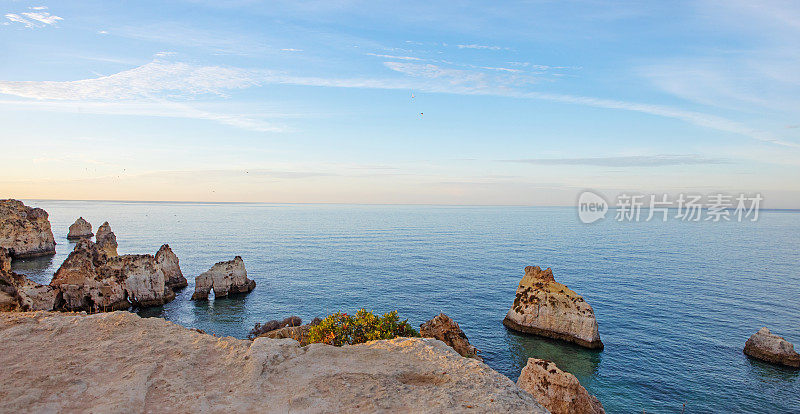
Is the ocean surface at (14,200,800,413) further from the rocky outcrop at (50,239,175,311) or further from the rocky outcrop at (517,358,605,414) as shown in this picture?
the rocky outcrop at (517,358,605,414)

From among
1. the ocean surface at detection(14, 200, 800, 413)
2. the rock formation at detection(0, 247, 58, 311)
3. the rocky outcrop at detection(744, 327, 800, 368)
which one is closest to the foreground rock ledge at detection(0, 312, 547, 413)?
the ocean surface at detection(14, 200, 800, 413)

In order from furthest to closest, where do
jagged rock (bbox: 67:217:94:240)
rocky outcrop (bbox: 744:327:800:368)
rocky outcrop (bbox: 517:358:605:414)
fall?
jagged rock (bbox: 67:217:94:240), rocky outcrop (bbox: 744:327:800:368), rocky outcrop (bbox: 517:358:605:414)

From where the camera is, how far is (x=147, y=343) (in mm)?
14664

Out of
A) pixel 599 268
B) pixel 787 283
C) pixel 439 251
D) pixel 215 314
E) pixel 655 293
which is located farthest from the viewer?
pixel 439 251

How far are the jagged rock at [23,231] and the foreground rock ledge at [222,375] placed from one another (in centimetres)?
10116

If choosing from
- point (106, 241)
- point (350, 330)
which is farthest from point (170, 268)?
point (350, 330)

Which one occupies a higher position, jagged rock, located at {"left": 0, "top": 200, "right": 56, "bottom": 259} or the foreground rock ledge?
the foreground rock ledge

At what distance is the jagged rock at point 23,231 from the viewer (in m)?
88.7

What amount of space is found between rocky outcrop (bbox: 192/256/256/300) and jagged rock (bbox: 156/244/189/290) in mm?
5084

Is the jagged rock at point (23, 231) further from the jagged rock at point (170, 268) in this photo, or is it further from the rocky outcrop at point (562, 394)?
the rocky outcrop at point (562, 394)

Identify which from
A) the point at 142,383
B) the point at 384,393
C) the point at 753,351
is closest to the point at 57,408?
the point at 142,383

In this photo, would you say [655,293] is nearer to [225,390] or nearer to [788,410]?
[788,410]

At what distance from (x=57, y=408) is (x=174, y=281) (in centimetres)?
6297

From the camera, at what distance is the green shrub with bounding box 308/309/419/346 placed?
20.3 meters
